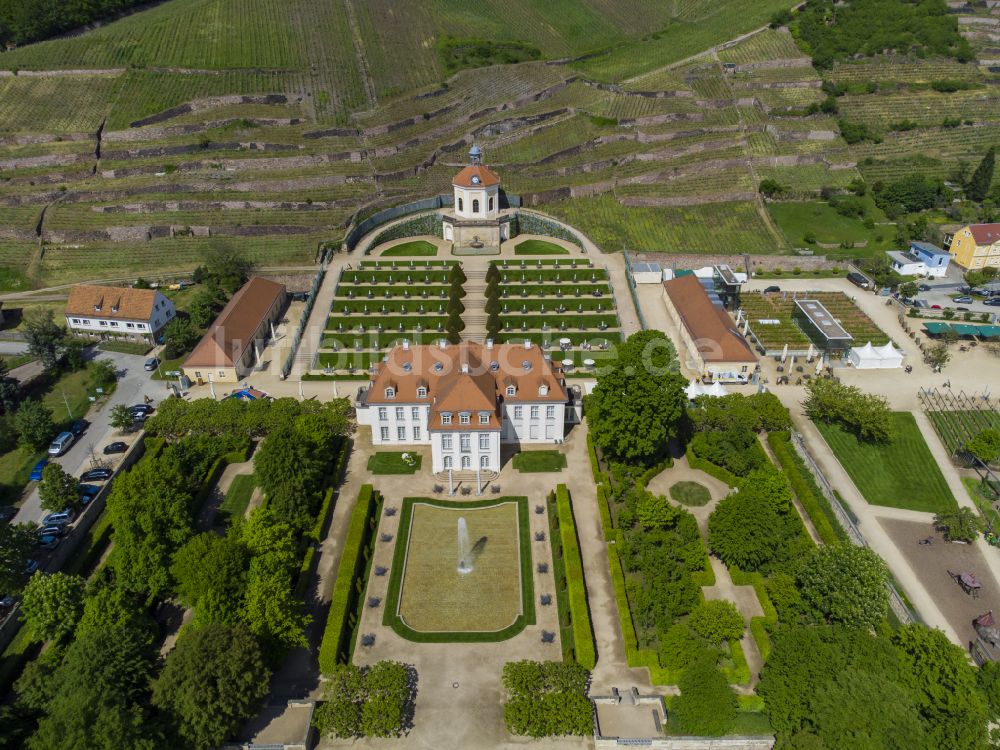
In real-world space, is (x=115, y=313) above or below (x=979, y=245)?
below

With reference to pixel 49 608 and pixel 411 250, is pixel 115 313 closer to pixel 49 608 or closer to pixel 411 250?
pixel 411 250

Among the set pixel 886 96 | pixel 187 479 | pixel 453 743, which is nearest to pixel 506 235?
pixel 187 479

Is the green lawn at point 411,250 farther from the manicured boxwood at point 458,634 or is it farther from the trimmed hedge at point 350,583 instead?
the manicured boxwood at point 458,634

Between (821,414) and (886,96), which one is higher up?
(886,96)

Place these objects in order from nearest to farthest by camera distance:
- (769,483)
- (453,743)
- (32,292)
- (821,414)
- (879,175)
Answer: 1. (453,743)
2. (769,483)
3. (821,414)
4. (32,292)
5. (879,175)

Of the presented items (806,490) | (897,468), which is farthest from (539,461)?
(897,468)

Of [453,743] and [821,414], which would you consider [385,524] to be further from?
[821,414]

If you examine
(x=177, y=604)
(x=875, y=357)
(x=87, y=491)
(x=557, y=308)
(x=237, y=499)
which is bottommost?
(x=177, y=604)
